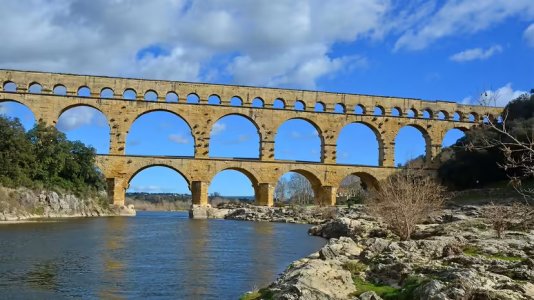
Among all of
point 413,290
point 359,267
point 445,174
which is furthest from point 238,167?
point 413,290

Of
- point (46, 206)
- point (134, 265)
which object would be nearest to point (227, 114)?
point (46, 206)

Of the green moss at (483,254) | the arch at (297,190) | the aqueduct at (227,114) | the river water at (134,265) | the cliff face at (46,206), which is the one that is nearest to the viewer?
the river water at (134,265)

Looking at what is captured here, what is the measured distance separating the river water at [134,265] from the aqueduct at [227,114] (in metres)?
21.1

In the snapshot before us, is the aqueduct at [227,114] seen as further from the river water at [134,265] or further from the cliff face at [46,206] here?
the river water at [134,265]

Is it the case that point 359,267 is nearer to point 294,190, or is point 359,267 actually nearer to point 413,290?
point 413,290

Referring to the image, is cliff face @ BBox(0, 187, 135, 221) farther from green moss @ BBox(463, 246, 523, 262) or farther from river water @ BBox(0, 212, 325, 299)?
green moss @ BBox(463, 246, 523, 262)

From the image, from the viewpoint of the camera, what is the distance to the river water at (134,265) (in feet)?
31.4

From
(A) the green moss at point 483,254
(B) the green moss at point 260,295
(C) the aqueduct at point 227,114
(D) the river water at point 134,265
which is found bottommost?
(D) the river water at point 134,265

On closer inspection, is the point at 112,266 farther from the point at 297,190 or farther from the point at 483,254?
the point at 297,190

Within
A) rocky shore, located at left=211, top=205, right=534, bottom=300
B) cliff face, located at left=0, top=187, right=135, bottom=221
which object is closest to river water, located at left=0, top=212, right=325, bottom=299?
rocky shore, located at left=211, top=205, right=534, bottom=300

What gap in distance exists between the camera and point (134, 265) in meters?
12.7

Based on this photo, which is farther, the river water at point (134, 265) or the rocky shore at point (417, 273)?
the river water at point (134, 265)

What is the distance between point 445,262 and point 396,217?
24.4 ft

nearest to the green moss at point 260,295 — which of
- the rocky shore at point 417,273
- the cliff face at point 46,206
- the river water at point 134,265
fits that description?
the rocky shore at point 417,273
